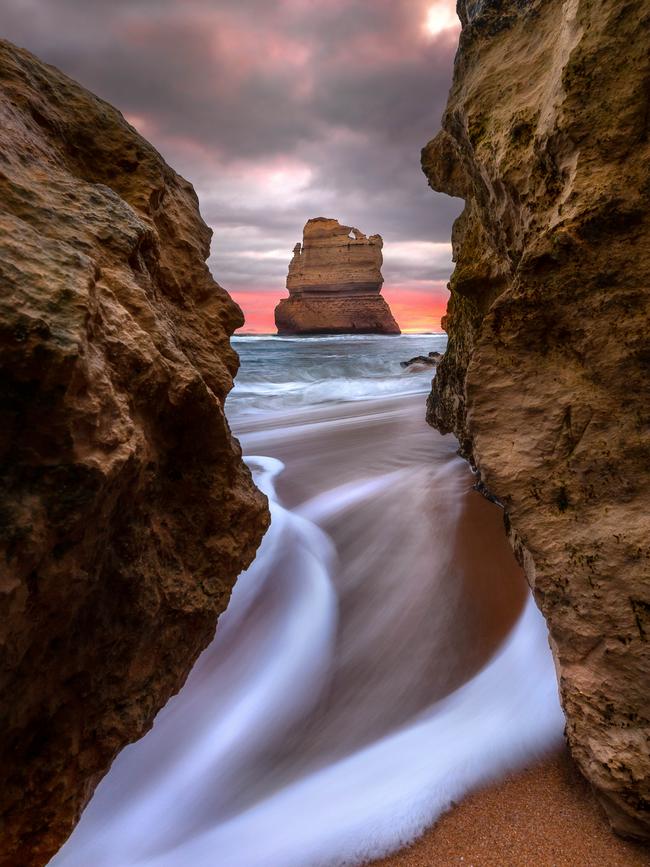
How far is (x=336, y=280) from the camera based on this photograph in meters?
57.0

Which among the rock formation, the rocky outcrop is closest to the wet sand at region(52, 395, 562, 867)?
the rocky outcrop

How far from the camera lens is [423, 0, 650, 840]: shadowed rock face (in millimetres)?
1455

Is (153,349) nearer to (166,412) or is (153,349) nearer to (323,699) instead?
(166,412)

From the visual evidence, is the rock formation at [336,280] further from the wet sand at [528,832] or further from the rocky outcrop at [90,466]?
the wet sand at [528,832]

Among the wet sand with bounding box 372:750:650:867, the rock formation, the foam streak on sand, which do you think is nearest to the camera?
the wet sand with bounding box 372:750:650:867

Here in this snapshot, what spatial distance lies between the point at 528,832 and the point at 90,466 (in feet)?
5.24

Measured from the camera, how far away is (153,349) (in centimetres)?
155

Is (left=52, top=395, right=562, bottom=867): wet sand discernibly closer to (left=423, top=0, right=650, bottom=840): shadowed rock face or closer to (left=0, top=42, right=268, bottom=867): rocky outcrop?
(left=0, top=42, right=268, bottom=867): rocky outcrop

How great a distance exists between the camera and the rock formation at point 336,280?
5631 cm

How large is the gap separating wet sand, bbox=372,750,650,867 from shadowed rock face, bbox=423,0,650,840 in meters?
0.07

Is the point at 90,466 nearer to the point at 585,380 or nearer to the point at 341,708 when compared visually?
the point at 585,380

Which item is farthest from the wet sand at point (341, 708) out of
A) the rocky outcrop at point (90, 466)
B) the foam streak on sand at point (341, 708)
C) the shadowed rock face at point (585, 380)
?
the shadowed rock face at point (585, 380)

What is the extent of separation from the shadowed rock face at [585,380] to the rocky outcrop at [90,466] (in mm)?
1061

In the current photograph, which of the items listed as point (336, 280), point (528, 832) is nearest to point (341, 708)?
point (528, 832)
